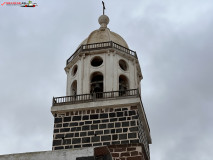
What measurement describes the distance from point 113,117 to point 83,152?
8.68m

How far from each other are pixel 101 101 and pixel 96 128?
1476mm

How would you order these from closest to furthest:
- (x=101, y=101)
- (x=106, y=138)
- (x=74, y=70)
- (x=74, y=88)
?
(x=106, y=138), (x=101, y=101), (x=74, y=88), (x=74, y=70)

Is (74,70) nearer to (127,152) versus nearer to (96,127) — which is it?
(96,127)

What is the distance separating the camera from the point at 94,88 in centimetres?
2434

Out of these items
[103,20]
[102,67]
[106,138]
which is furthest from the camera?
[103,20]

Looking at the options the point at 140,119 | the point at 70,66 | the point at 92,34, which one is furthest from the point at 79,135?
the point at 92,34

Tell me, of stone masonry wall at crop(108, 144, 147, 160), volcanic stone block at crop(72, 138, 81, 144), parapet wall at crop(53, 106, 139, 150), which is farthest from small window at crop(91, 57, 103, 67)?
stone masonry wall at crop(108, 144, 147, 160)

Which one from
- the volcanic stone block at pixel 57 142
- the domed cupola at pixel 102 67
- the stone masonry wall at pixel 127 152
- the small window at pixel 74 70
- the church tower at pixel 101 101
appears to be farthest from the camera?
the small window at pixel 74 70

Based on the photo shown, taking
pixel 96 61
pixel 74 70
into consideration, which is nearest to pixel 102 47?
pixel 96 61

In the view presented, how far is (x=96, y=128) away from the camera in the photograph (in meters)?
22.2

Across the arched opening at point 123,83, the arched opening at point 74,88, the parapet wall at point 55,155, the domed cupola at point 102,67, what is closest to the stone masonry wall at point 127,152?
the parapet wall at point 55,155

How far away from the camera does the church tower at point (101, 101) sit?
21.9 meters

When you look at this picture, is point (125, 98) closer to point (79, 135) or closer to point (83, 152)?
point (79, 135)

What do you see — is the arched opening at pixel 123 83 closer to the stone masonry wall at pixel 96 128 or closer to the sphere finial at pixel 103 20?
the stone masonry wall at pixel 96 128
